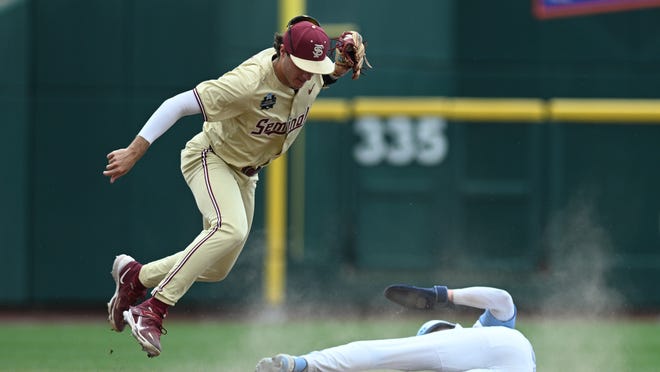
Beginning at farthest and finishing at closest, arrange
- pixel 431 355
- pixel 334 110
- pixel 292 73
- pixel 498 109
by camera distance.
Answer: pixel 498 109 < pixel 334 110 < pixel 292 73 < pixel 431 355

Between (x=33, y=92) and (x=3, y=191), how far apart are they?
101cm

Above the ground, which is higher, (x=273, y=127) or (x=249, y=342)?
(x=273, y=127)

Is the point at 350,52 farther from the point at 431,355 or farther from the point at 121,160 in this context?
the point at 431,355

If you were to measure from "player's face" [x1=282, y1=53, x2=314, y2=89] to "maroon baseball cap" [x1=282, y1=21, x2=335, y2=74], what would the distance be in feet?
0.22

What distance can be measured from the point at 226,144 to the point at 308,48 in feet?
2.67

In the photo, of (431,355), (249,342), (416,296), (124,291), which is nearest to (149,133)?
(124,291)

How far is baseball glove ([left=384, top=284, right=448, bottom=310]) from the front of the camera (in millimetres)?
5523

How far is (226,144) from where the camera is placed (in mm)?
6320

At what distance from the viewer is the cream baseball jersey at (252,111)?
5.90 meters

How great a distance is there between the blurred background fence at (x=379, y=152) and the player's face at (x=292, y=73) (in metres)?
5.02

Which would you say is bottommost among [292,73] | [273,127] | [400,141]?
[400,141]

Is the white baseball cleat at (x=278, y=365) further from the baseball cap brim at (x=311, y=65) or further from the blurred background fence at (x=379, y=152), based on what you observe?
the blurred background fence at (x=379, y=152)

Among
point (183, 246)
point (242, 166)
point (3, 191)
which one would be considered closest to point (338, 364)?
point (242, 166)

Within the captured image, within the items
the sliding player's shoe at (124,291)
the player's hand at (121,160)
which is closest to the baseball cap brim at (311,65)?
the player's hand at (121,160)
